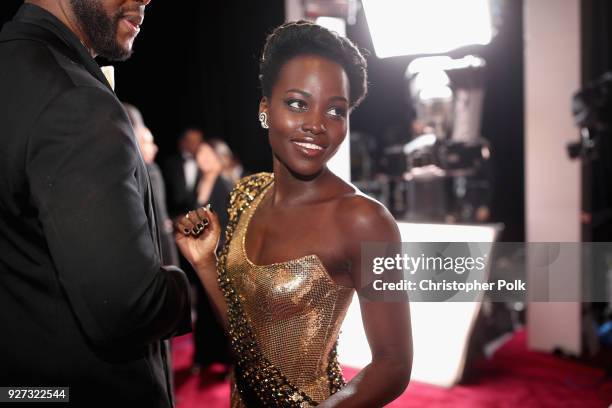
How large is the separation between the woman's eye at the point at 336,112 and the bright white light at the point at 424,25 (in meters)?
0.71

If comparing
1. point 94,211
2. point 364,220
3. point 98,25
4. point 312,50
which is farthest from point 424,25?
point 94,211

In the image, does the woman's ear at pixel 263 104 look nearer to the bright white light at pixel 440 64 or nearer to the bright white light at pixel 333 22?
the bright white light at pixel 333 22

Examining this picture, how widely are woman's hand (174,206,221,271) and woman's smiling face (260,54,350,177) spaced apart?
23 cm

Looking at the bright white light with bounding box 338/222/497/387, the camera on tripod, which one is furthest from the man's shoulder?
the camera on tripod

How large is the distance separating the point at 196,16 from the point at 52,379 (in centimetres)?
530

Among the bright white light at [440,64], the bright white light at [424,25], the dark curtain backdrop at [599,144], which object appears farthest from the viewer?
the dark curtain backdrop at [599,144]

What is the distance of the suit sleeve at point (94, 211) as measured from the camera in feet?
2.80

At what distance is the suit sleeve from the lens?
0.85 m

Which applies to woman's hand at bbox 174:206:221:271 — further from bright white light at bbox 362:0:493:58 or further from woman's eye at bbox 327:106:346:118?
bright white light at bbox 362:0:493:58

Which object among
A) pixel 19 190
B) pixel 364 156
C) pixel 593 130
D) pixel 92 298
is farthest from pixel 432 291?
pixel 364 156

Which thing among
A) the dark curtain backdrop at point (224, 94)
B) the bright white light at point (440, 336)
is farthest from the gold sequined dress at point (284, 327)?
the dark curtain backdrop at point (224, 94)

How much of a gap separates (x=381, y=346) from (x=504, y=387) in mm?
2655

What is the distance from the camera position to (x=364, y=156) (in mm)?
4766

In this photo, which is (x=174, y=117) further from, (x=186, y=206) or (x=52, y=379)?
(x=52, y=379)
